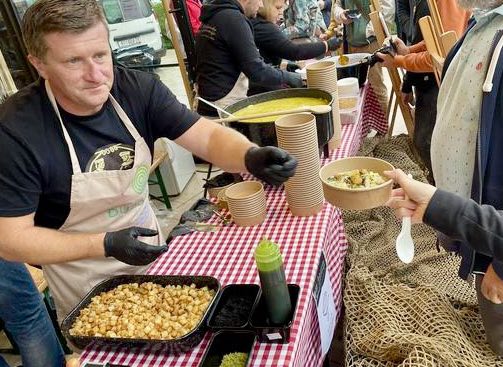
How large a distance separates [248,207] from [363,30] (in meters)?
3.43

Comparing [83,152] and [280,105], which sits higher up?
[83,152]

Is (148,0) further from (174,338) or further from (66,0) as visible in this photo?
(174,338)

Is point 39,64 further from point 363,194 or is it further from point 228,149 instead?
point 363,194

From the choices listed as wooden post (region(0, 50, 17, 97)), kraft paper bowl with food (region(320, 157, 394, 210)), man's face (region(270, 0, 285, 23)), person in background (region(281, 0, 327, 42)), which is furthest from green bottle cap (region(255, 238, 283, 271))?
person in background (region(281, 0, 327, 42))

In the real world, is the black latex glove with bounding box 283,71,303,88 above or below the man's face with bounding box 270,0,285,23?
below

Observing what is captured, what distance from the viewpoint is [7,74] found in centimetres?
336

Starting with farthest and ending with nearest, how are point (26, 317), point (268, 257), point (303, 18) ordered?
point (303, 18), point (26, 317), point (268, 257)

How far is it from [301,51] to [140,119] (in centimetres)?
204

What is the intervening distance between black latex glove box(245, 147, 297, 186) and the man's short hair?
2.23 ft

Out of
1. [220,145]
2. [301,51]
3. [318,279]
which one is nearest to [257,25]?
[301,51]

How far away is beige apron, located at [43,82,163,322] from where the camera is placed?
1.43m

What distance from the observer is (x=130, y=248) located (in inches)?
50.2

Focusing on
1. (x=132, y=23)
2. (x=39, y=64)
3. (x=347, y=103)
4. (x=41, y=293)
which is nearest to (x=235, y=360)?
(x=39, y=64)

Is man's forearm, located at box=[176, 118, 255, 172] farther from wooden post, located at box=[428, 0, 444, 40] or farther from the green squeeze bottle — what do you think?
wooden post, located at box=[428, 0, 444, 40]
